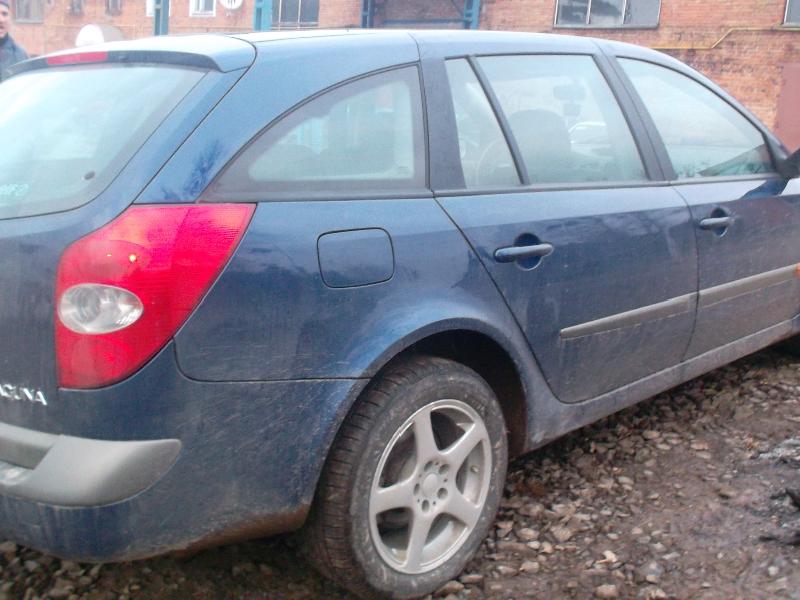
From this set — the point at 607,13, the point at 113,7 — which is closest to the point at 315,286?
the point at 607,13

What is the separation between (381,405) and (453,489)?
43 centimetres

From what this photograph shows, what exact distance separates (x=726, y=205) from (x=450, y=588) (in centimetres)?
191

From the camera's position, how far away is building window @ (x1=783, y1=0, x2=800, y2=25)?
15.9 metres

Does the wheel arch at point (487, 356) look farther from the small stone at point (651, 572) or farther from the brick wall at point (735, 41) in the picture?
the brick wall at point (735, 41)

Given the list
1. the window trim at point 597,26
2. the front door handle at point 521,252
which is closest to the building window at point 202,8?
the window trim at point 597,26

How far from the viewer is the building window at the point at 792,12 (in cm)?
1587

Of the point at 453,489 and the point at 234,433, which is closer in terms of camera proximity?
the point at 234,433

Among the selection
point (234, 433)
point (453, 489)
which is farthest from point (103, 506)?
point (453, 489)

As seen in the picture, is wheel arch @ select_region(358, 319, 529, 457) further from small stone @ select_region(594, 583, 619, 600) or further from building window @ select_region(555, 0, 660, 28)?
building window @ select_region(555, 0, 660, 28)

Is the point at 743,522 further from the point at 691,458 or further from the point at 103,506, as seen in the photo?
the point at 103,506

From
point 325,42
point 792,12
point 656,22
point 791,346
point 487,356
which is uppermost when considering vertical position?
point 792,12

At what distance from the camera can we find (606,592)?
2.49 meters

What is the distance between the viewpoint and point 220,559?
2.58m

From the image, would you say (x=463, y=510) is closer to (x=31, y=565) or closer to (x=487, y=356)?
(x=487, y=356)
